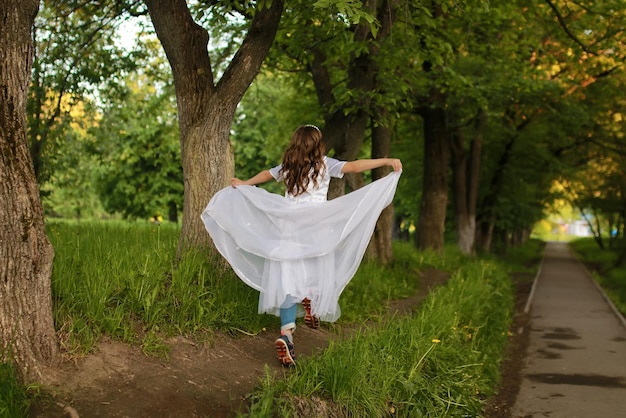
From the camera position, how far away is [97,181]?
42406 mm

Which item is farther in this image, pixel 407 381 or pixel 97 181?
pixel 97 181

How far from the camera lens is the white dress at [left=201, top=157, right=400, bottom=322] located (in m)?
6.72

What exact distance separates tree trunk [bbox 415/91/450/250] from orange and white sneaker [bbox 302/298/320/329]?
13.5 metres

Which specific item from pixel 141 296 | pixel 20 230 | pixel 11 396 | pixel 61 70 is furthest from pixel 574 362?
pixel 61 70

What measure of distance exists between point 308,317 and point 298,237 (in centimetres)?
93

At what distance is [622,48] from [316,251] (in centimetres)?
1472

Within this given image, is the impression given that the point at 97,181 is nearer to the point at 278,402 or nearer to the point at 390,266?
the point at 390,266

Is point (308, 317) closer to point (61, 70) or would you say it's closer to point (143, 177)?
point (61, 70)

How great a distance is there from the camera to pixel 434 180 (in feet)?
70.0

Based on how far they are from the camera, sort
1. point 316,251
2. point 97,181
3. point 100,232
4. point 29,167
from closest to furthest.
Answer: point 29,167 → point 316,251 → point 100,232 → point 97,181

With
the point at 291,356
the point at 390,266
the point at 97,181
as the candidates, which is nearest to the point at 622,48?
the point at 390,266

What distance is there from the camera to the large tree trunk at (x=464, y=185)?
25.0 meters

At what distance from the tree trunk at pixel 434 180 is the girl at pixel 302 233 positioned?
46.5 feet

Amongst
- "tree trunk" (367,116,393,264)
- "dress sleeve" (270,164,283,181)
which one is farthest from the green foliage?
"tree trunk" (367,116,393,264)
